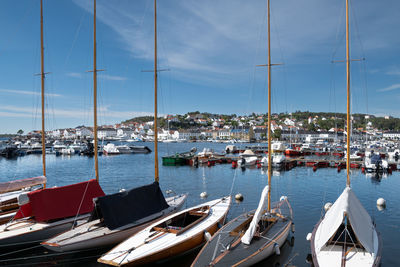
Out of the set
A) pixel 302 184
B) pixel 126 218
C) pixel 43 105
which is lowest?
pixel 302 184

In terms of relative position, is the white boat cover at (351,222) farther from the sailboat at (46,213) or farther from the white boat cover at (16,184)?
the white boat cover at (16,184)

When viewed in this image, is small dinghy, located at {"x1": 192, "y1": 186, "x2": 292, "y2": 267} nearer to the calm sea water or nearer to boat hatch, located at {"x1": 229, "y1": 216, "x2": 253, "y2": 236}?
boat hatch, located at {"x1": 229, "y1": 216, "x2": 253, "y2": 236}

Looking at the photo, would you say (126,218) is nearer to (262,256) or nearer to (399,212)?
(262,256)

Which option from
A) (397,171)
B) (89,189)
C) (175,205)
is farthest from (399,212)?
(397,171)

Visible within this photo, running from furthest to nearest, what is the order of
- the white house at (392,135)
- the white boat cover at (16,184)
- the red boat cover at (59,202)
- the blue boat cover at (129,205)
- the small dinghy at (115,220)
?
the white house at (392,135) → the white boat cover at (16,184) → the red boat cover at (59,202) → the blue boat cover at (129,205) → the small dinghy at (115,220)

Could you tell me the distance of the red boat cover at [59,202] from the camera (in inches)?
563

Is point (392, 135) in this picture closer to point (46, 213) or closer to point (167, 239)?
point (167, 239)

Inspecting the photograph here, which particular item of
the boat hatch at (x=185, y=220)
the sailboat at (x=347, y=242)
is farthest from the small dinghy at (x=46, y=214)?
the sailboat at (x=347, y=242)

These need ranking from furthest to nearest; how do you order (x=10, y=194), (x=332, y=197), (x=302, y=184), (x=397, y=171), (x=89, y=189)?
(x=397, y=171), (x=302, y=184), (x=332, y=197), (x=10, y=194), (x=89, y=189)

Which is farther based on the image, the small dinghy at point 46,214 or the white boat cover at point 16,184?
the white boat cover at point 16,184

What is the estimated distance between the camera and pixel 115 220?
1377cm

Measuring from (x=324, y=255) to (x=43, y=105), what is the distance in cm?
2113

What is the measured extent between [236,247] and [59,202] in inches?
388

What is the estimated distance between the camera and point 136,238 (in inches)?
494
